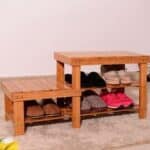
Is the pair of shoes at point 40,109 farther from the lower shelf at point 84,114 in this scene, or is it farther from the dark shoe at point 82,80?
the dark shoe at point 82,80

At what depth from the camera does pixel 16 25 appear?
11.8 feet

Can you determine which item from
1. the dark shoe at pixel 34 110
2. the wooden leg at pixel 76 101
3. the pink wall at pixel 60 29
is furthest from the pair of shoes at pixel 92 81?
the pink wall at pixel 60 29

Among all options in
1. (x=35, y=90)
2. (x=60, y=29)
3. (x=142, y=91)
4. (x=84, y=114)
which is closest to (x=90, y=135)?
(x=84, y=114)

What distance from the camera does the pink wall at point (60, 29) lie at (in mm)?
3596

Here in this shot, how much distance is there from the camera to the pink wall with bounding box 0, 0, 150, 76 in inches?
142

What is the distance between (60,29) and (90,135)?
207 centimetres

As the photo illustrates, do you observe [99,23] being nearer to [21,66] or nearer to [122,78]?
[21,66]

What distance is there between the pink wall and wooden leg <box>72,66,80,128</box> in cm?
171

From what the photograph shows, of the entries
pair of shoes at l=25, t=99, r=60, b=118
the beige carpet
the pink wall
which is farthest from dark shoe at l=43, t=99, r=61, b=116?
the pink wall

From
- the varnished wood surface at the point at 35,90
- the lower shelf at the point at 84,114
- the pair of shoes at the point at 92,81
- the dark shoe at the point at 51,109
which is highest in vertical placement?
the pair of shoes at the point at 92,81

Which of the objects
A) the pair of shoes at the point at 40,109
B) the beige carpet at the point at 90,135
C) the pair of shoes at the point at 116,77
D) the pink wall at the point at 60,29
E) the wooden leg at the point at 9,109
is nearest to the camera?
the beige carpet at the point at 90,135

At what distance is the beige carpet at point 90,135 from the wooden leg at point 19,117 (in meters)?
0.05

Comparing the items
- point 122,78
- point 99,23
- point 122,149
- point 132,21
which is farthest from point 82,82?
point 132,21

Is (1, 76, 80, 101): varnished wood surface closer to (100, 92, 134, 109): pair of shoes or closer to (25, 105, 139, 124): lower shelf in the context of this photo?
(25, 105, 139, 124): lower shelf
